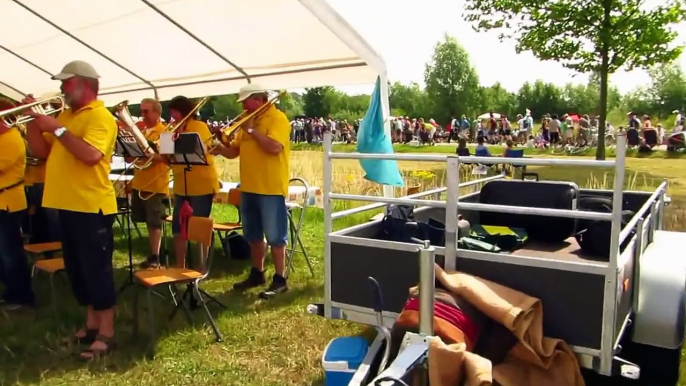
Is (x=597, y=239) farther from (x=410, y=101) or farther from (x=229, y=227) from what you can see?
(x=410, y=101)

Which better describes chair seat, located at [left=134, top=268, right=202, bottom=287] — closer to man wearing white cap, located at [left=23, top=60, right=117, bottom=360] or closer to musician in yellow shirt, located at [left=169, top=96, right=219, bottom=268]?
man wearing white cap, located at [left=23, top=60, right=117, bottom=360]

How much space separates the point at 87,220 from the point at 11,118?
61.2 inches

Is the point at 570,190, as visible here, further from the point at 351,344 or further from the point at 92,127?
the point at 92,127

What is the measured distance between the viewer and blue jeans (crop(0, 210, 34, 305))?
15.5ft

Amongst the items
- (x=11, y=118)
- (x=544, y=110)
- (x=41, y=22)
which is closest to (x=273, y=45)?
(x=11, y=118)

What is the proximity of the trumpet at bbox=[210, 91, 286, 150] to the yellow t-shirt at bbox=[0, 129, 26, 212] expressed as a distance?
1.57 m

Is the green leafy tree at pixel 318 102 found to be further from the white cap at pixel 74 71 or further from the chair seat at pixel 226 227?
the white cap at pixel 74 71

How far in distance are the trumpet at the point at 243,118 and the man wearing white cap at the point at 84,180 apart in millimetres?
1529

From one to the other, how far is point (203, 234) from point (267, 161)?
1037mm

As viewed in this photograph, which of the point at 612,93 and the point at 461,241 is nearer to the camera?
the point at 461,241

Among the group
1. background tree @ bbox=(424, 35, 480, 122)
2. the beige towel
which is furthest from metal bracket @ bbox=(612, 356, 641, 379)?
background tree @ bbox=(424, 35, 480, 122)

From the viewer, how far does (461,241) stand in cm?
326

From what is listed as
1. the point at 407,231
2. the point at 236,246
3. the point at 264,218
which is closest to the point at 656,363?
the point at 407,231

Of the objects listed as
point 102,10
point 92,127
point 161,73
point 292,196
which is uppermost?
point 102,10
